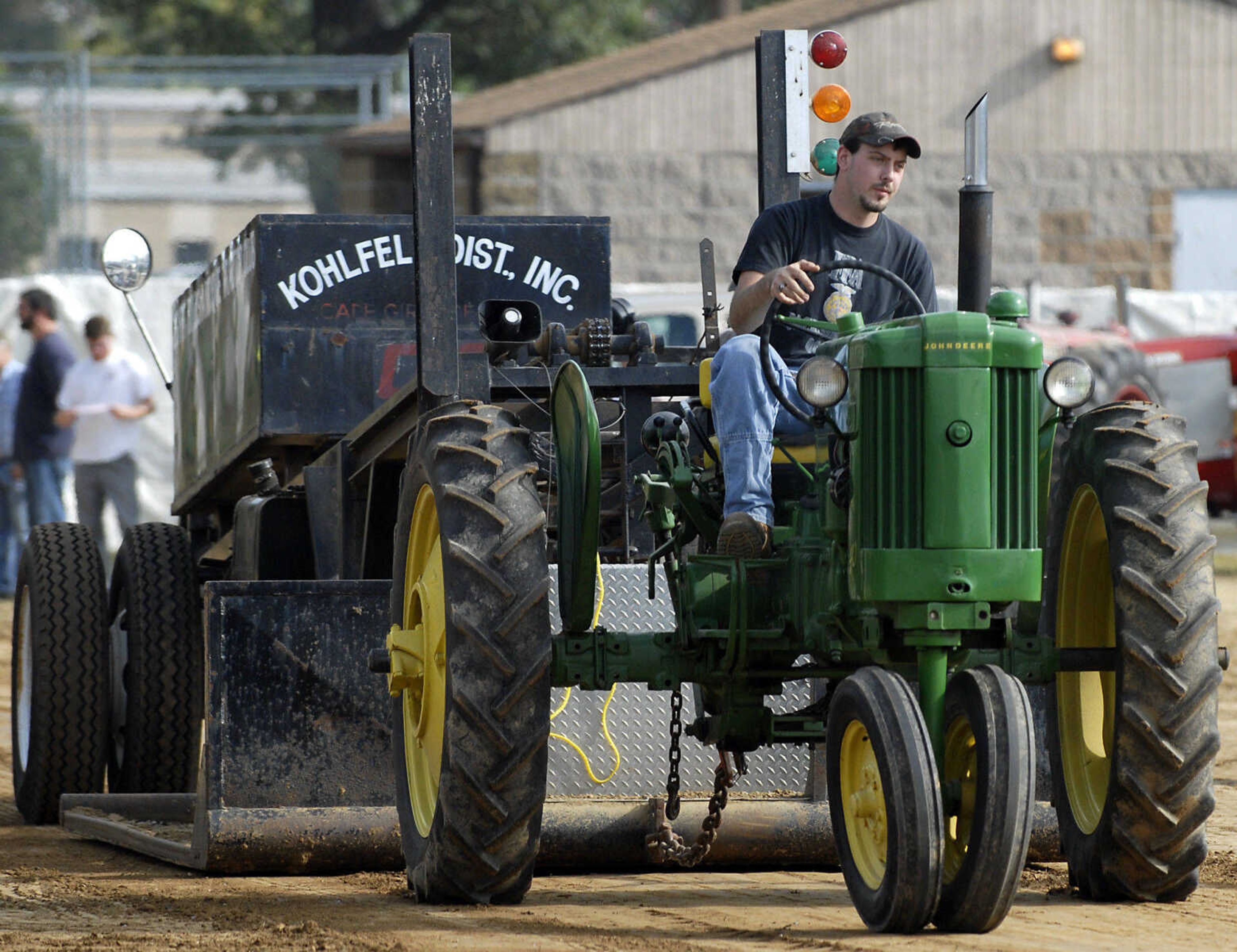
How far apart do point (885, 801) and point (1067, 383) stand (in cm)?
98

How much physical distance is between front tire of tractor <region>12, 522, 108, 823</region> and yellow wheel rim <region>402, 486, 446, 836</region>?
7.15 feet

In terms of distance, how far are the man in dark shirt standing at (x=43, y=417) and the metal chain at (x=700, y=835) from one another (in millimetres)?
10324

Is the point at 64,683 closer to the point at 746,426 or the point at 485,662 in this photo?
the point at 485,662

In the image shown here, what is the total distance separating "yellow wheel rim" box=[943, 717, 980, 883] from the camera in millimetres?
4895

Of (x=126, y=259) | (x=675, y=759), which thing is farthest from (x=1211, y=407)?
(x=675, y=759)

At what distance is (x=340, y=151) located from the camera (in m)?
24.7

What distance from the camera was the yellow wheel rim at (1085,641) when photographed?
569 centimetres

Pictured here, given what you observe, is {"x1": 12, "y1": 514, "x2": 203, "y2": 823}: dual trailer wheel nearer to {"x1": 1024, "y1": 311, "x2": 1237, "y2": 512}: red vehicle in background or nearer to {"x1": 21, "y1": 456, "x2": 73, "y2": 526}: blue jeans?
{"x1": 21, "y1": 456, "x2": 73, "y2": 526}: blue jeans

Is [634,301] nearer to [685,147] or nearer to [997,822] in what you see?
[685,147]

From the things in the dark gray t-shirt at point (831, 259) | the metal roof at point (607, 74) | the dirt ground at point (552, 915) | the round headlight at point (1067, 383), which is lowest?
the dirt ground at point (552, 915)

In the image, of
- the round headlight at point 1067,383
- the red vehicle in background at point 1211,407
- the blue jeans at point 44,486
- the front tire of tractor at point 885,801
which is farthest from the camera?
the red vehicle in background at point 1211,407

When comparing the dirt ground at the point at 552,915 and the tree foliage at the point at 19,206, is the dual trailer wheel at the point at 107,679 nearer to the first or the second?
the dirt ground at the point at 552,915

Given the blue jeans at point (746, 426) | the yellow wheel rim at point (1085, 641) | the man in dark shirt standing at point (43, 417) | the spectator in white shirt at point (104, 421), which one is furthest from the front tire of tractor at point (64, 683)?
the man in dark shirt standing at point (43, 417)

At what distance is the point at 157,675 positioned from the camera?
7914mm
